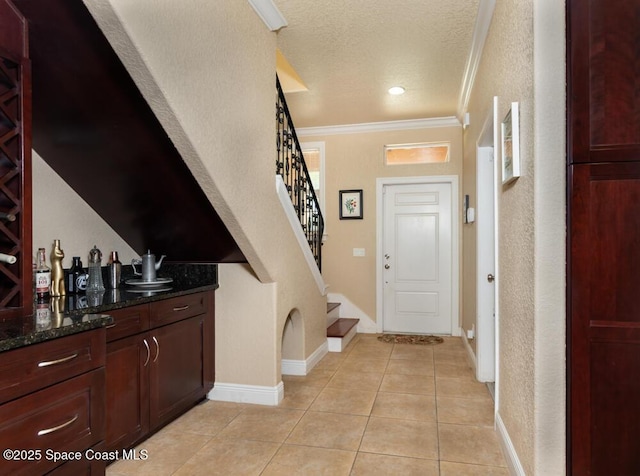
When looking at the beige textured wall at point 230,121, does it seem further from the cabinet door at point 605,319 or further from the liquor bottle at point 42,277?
the cabinet door at point 605,319

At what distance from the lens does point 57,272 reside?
97.0 inches

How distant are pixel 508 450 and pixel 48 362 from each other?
227 centimetres

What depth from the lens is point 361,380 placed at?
370 centimetres

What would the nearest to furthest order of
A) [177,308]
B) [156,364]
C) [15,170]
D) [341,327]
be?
[15,170] < [156,364] < [177,308] < [341,327]

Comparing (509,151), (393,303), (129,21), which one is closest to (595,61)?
(509,151)

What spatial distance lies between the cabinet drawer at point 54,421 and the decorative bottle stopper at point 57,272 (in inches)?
36.6

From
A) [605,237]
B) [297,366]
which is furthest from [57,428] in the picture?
[297,366]

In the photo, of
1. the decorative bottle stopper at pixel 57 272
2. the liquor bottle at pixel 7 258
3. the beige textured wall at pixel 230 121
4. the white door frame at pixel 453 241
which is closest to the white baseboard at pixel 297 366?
the beige textured wall at pixel 230 121

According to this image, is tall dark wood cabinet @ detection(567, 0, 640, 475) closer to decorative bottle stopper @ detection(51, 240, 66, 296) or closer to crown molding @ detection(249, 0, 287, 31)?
crown molding @ detection(249, 0, 287, 31)

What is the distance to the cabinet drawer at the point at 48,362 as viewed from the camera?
1424mm

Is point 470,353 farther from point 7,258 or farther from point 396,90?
point 7,258

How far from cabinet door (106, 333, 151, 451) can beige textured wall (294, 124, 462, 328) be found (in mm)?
3573

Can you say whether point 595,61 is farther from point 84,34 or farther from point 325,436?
point 325,436

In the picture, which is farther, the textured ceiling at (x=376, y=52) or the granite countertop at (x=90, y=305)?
the textured ceiling at (x=376, y=52)
